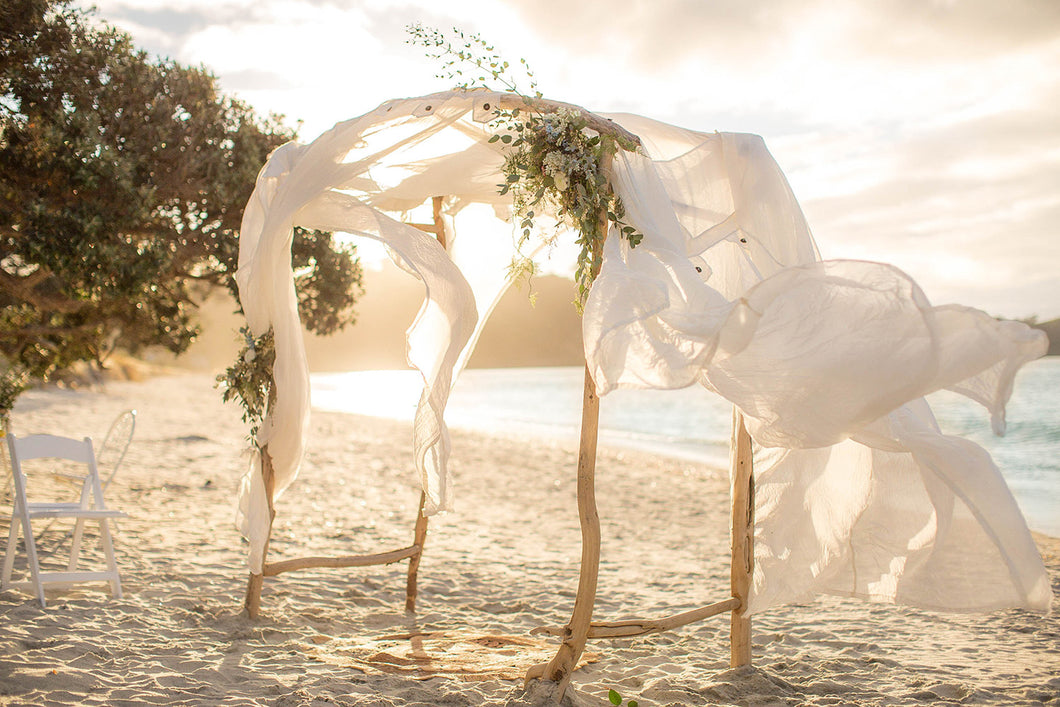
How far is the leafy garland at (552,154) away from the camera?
10.5 ft

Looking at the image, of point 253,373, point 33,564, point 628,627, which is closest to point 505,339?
point 253,373

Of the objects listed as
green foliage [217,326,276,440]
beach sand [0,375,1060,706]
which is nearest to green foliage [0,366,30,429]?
beach sand [0,375,1060,706]

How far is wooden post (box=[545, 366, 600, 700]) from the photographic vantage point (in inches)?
128

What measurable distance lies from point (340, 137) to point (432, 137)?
0.53 metres

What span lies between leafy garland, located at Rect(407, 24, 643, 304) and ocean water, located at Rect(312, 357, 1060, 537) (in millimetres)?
1187

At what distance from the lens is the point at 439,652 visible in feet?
13.2

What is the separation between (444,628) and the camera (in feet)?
14.9

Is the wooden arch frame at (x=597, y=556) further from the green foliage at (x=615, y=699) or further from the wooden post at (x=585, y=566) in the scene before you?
the green foliage at (x=615, y=699)

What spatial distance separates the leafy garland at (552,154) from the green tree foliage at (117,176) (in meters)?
3.25

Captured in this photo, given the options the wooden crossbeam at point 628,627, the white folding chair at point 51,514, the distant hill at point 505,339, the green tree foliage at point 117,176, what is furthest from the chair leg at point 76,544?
the distant hill at point 505,339

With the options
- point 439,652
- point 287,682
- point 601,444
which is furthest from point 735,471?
point 601,444

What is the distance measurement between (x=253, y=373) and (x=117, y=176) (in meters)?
2.21

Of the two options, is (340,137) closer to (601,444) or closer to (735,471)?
(735,471)

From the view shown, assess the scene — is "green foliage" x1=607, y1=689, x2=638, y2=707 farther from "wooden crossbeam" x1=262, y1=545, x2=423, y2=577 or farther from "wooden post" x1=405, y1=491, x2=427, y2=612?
"wooden post" x1=405, y1=491, x2=427, y2=612
